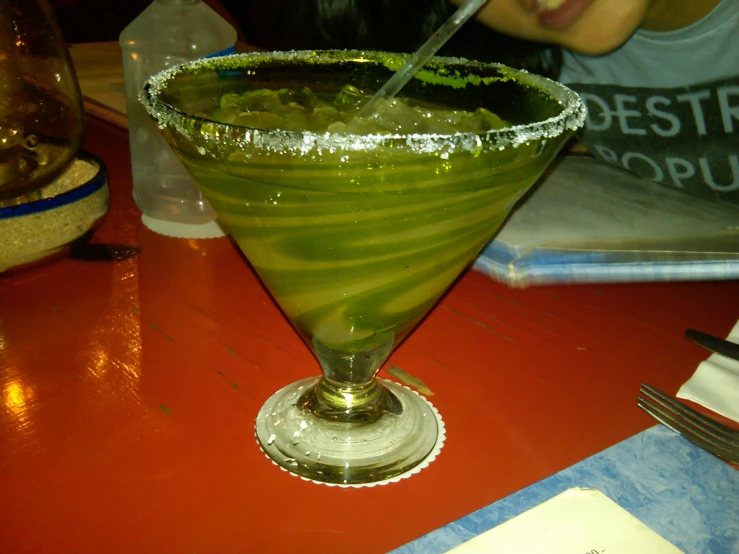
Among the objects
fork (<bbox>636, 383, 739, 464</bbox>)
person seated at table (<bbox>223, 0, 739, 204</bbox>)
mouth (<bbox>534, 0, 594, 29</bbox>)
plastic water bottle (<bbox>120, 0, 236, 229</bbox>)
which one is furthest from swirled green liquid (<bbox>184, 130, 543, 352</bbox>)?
person seated at table (<bbox>223, 0, 739, 204</bbox>)

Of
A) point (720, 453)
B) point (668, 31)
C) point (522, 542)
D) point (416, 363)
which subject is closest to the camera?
point (522, 542)

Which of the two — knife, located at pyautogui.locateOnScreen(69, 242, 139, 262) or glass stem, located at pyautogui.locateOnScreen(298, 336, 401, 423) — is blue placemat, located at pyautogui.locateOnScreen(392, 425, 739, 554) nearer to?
glass stem, located at pyautogui.locateOnScreen(298, 336, 401, 423)

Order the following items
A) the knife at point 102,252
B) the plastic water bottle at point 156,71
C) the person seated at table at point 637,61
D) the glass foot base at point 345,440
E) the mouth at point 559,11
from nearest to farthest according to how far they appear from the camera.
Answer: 1. the glass foot base at point 345,440
2. the knife at point 102,252
3. the plastic water bottle at point 156,71
4. the mouth at point 559,11
5. the person seated at table at point 637,61

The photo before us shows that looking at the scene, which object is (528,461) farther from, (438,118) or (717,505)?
(438,118)

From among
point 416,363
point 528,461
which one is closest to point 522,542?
point 528,461

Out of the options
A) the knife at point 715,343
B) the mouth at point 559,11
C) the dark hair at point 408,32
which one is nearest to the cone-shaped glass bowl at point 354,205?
the knife at point 715,343

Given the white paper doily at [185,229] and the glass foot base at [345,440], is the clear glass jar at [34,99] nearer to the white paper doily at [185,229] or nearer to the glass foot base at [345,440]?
the white paper doily at [185,229]
